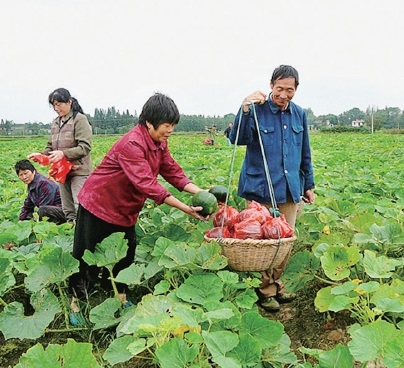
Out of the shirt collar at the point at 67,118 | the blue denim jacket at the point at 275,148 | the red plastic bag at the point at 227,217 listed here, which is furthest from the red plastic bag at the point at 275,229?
the shirt collar at the point at 67,118

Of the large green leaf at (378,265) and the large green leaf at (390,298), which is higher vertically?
the large green leaf at (378,265)

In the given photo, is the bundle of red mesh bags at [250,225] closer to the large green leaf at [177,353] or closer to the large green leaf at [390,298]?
the large green leaf at [390,298]

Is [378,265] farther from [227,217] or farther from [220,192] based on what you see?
[220,192]

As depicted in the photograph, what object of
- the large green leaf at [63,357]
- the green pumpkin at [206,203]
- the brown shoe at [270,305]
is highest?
the green pumpkin at [206,203]

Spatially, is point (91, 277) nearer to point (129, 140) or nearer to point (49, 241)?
point (49, 241)

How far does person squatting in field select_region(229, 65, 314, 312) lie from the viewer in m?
3.52

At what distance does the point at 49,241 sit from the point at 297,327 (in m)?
2.08

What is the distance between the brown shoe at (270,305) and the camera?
357cm

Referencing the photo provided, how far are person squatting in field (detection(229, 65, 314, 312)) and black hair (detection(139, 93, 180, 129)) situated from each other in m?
0.56

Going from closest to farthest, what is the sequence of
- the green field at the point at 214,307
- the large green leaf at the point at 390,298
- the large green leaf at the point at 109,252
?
the green field at the point at 214,307 < the large green leaf at the point at 390,298 < the large green leaf at the point at 109,252

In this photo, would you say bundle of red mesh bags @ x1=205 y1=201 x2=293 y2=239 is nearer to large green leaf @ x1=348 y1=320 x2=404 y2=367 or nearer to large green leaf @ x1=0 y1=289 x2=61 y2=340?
large green leaf @ x1=348 y1=320 x2=404 y2=367

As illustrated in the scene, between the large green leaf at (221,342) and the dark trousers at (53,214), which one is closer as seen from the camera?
the large green leaf at (221,342)

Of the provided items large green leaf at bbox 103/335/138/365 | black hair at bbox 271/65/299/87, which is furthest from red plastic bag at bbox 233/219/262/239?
black hair at bbox 271/65/299/87

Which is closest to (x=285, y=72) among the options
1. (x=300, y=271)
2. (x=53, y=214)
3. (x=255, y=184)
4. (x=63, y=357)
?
(x=255, y=184)
